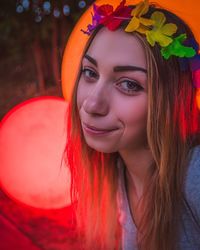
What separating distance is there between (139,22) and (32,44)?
955 millimetres

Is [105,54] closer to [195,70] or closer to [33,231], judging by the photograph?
[195,70]

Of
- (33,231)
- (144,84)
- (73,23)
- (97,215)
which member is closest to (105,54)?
(144,84)

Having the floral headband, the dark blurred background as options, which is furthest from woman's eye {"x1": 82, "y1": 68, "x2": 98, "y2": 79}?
the dark blurred background

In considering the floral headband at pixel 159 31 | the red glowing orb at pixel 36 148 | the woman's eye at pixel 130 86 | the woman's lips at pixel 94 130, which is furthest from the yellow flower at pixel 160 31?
the red glowing orb at pixel 36 148

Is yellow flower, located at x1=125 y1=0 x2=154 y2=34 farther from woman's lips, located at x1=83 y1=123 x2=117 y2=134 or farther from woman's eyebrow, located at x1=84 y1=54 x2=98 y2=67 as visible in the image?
woman's lips, located at x1=83 y1=123 x2=117 y2=134

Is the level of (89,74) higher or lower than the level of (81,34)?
lower

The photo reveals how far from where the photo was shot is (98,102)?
913mm

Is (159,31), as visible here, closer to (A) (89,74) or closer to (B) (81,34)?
(A) (89,74)

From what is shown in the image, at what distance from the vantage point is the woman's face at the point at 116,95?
0.92 metres

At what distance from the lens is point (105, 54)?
95 cm

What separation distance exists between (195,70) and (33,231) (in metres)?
1.25

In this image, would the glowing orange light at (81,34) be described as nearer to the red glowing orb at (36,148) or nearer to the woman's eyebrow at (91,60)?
the red glowing orb at (36,148)

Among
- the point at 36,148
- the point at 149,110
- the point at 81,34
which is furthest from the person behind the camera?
the point at 36,148

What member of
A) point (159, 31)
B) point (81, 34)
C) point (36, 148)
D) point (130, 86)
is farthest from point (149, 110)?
point (36, 148)
